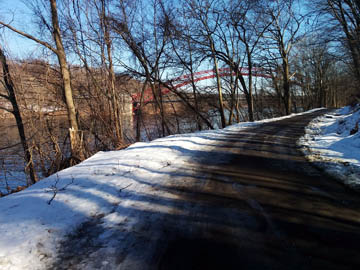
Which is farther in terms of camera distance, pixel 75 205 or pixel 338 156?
pixel 338 156

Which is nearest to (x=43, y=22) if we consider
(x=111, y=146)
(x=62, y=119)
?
(x=62, y=119)

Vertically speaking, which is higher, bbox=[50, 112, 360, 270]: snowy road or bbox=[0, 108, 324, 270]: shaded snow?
bbox=[0, 108, 324, 270]: shaded snow

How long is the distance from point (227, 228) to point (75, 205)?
2328mm

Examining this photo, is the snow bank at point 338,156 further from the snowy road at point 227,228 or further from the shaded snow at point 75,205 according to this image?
the shaded snow at point 75,205

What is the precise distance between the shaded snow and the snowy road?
0.14 feet

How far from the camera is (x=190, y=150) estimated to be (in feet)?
23.3

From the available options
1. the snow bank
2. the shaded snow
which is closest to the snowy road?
the shaded snow

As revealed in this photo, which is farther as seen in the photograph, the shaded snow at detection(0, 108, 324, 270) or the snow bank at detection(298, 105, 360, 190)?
the snow bank at detection(298, 105, 360, 190)

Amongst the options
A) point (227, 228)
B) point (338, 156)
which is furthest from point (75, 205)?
point (338, 156)

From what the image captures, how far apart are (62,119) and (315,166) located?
11.1 m

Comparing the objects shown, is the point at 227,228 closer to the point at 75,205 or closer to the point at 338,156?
the point at 75,205

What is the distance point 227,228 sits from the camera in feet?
8.38

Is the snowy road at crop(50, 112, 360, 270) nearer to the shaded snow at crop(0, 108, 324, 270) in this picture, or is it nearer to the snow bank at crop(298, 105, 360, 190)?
the shaded snow at crop(0, 108, 324, 270)

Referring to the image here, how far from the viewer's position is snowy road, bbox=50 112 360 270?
2.03 m
